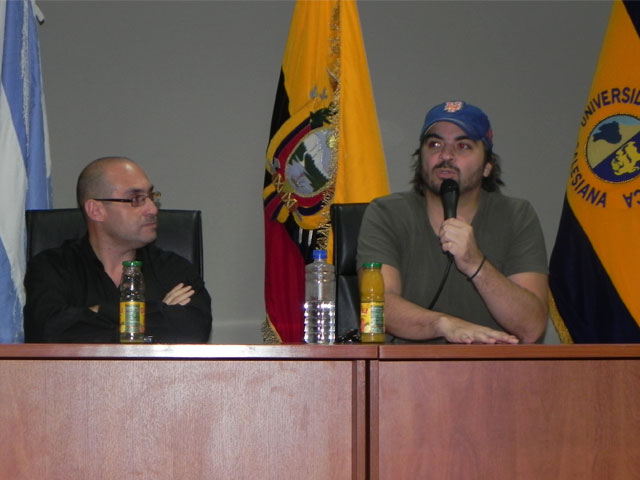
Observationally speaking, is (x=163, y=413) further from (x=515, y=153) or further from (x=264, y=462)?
(x=515, y=153)

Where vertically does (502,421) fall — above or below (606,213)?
below

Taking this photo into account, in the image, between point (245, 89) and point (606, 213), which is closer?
point (606, 213)

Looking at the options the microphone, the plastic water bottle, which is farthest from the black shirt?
the microphone

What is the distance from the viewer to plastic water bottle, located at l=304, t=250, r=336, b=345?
8.00 feet

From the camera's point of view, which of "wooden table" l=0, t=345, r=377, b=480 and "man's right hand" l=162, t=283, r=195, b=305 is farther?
"man's right hand" l=162, t=283, r=195, b=305

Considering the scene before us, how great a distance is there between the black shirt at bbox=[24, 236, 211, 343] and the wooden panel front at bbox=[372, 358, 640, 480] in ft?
3.70

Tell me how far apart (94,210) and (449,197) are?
1161 mm

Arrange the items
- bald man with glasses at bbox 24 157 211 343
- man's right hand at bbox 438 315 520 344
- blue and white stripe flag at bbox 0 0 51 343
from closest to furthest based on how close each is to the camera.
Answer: man's right hand at bbox 438 315 520 344 < bald man with glasses at bbox 24 157 211 343 < blue and white stripe flag at bbox 0 0 51 343

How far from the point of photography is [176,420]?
1497 mm

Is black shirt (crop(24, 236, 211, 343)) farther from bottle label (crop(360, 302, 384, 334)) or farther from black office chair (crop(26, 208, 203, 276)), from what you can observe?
bottle label (crop(360, 302, 384, 334))

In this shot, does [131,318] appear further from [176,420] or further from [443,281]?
[443,281]

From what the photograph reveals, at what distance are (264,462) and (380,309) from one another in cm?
48

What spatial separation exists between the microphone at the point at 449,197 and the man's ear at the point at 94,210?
1.11 m

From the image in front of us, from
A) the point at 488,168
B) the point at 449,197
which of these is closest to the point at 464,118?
the point at 488,168
